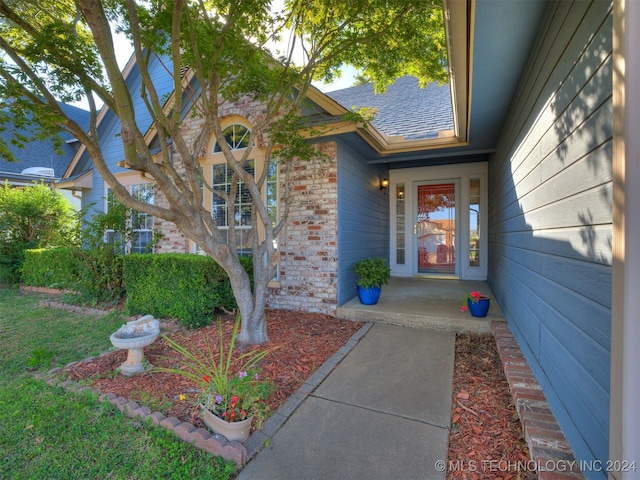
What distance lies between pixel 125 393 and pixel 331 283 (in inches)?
114

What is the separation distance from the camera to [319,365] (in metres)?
3.14

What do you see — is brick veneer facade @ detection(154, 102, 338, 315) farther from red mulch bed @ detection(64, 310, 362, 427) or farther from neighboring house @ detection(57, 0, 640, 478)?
red mulch bed @ detection(64, 310, 362, 427)

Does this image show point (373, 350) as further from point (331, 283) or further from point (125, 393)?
point (125, 393)

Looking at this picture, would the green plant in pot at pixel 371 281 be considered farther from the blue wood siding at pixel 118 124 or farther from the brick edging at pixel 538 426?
the blue wood siding at pixel 118 124

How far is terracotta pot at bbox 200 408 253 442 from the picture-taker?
1953 mm

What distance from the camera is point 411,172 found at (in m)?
7.21

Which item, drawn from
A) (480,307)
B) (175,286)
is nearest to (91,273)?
(175,286)

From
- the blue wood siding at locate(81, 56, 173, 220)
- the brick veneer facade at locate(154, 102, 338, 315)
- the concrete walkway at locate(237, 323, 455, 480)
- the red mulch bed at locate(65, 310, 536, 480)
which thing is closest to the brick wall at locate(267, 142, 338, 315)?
the brick veneer facade at locate(154, 102, 338, 315)

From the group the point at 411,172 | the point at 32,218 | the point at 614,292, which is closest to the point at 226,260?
the point at 614,292

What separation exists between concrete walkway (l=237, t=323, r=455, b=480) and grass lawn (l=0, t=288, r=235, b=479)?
42cm

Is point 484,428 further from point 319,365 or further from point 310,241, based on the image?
point 310,241

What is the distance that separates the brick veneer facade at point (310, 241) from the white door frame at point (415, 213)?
10.3ft

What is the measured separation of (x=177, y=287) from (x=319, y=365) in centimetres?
247

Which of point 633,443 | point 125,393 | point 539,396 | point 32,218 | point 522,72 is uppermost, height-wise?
point 522,72
